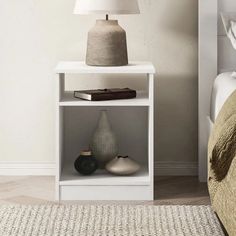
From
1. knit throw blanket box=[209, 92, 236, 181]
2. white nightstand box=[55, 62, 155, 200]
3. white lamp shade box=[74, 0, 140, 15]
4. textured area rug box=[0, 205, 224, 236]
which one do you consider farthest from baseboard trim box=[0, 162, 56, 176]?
knit throw blanket box=[209, 92, 236, 181]

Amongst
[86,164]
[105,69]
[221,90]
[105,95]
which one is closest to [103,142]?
[86,164]

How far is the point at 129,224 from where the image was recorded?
9.30 ft

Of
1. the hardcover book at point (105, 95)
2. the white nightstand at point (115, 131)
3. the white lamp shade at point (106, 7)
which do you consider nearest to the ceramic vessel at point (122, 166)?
the white nightstand at point (115, 131)

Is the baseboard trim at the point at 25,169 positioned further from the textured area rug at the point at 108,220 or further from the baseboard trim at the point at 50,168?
the textured area rug at the point at 108,220

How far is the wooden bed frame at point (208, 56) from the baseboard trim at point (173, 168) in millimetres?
140

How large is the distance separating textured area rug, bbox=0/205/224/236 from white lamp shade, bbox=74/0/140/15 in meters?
0.88

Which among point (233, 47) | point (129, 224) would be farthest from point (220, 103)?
point (129, 224)

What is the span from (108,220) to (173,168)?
36.7 inches

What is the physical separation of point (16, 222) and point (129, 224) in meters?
0.46

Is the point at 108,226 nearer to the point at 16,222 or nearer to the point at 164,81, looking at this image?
the point at 16,222

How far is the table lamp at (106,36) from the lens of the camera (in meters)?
3.19

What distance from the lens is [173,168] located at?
3.74 m

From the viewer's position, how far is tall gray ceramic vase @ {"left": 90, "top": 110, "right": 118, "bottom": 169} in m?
3.40

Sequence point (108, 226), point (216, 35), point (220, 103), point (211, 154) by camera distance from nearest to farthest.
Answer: point (211, 154)
point (108, 226)
point (220, 103)
point (216, 35)
